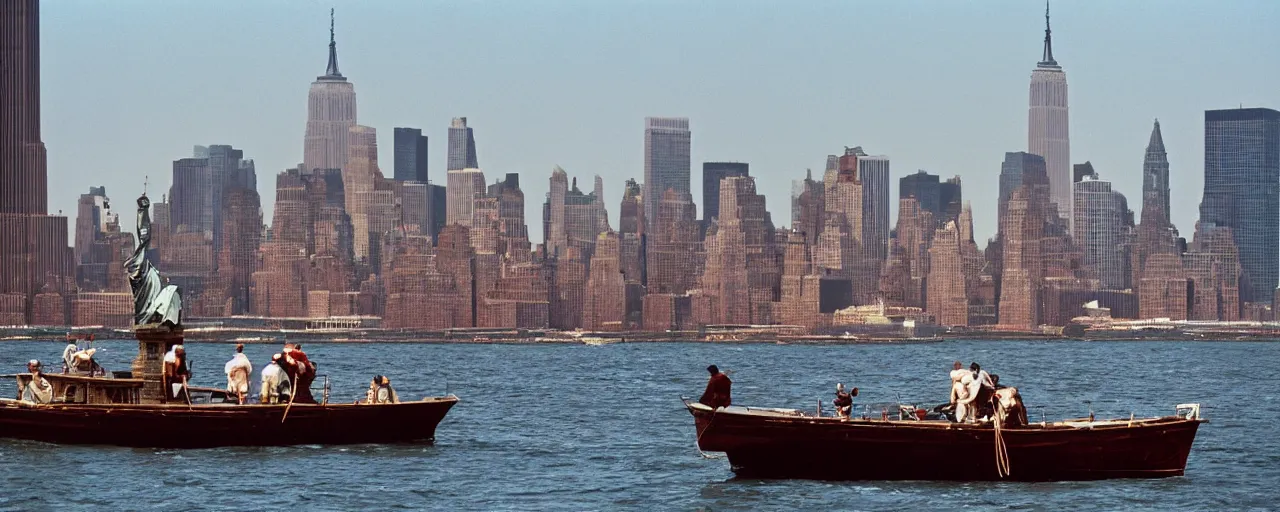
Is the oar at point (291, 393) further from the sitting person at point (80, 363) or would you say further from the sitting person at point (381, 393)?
the sitting person at point (80, 363)

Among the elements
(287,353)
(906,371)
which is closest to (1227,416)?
(287,353)

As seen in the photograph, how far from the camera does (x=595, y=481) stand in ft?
168

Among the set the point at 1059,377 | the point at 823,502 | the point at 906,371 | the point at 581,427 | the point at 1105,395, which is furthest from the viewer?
the point at 906,371

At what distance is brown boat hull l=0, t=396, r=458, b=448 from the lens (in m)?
52.0

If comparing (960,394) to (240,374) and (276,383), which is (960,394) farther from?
(240,374)

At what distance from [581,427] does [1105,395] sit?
141 feet

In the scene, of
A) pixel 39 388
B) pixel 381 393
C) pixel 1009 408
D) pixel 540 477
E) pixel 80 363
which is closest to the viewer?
pixel 1009 408

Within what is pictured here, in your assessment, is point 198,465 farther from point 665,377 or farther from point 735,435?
point 665,377

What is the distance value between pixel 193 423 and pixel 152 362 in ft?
6.82

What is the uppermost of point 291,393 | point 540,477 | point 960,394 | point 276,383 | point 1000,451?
point 960,394

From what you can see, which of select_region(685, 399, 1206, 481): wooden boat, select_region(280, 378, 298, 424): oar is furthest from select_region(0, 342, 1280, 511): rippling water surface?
select_region(280, 378, 298, 424): oar

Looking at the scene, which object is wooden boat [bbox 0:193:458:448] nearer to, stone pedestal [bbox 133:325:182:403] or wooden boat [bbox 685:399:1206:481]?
stone pedestal [bbox 133:325:182:403]

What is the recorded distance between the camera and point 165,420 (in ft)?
171

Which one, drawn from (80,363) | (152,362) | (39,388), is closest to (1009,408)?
(152,362)
